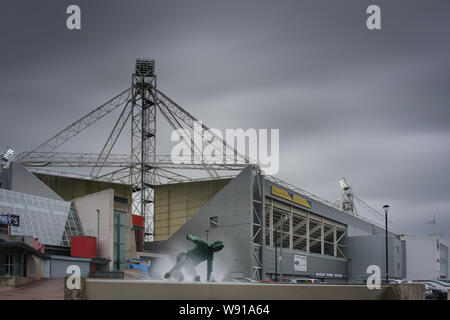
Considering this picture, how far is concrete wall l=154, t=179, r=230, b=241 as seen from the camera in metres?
76.8

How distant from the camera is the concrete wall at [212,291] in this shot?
16.7 m

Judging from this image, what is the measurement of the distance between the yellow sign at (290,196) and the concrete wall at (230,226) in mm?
5887

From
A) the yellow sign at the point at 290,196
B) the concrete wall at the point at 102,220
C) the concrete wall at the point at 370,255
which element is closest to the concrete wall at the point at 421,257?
the concrete wall at the point at 370,255

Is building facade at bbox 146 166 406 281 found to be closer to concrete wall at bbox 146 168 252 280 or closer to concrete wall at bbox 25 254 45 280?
concrete wall at bbox 146 168 252 280

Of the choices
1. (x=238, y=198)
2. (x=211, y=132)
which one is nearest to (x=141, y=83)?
(x=211, y=132)

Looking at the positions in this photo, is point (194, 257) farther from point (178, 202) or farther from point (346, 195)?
point (346, 195)

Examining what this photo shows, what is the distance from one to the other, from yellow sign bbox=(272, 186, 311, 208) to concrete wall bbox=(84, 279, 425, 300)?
185 feet

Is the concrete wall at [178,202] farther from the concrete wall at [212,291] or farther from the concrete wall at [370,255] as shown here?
the concrete wall at [212,291]

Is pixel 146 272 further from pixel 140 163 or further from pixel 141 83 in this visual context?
pixel 141 83

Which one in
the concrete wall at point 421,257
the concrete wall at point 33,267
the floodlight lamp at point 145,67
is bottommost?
the concrete wall at point 421,257

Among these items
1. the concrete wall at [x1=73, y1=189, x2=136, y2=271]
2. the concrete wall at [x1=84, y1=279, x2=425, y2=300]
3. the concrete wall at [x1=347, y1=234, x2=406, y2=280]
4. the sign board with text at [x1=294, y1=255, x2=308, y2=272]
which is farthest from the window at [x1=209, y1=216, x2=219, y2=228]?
the concrete wall at [x1=84, y1=279, x2=425, y2=300]

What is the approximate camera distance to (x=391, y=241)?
100250 mm

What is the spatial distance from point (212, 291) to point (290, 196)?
2487 inches
